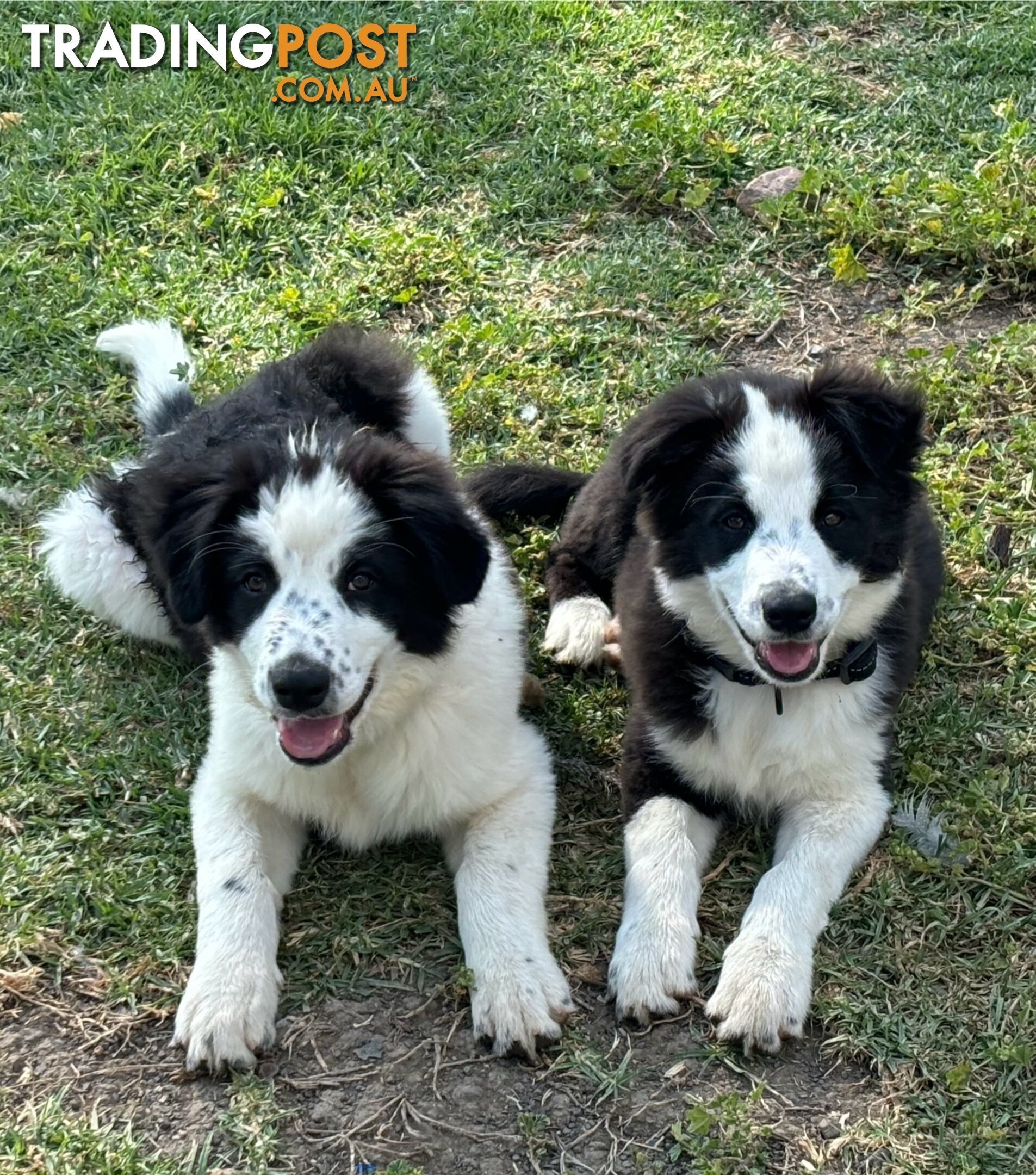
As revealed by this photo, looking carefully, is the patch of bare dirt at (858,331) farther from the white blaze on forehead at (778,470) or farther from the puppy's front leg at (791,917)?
the puppy's front leg at (791,917)

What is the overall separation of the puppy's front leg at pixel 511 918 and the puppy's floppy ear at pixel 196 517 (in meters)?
0.87

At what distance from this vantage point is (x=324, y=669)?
2971 millimetres

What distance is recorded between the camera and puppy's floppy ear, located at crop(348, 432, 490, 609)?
10.3 ft

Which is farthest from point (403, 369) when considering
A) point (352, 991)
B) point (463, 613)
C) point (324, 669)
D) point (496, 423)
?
point (352, 991)

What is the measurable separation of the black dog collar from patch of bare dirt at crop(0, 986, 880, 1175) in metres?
0.80

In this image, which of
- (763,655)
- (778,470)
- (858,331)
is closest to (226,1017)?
(763,655)

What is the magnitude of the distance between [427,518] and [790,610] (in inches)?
32.2

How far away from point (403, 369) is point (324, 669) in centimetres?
151

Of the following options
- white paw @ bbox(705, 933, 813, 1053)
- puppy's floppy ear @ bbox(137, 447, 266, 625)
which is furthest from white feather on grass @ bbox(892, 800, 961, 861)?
puppy's floppy ear @ bbox(137, 447, 266, 625)

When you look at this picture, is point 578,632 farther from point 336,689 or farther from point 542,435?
point 336,689

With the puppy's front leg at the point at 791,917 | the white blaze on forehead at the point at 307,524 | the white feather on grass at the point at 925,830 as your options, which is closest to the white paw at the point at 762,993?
the puppy's front leg at the point at 791,917

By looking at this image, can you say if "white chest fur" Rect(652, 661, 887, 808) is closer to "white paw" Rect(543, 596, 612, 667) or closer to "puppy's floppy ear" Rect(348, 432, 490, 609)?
"white paw" Rect(543, 596, 612, 667)

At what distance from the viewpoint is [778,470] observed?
327 cm

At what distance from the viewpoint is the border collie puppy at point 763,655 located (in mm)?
3189
